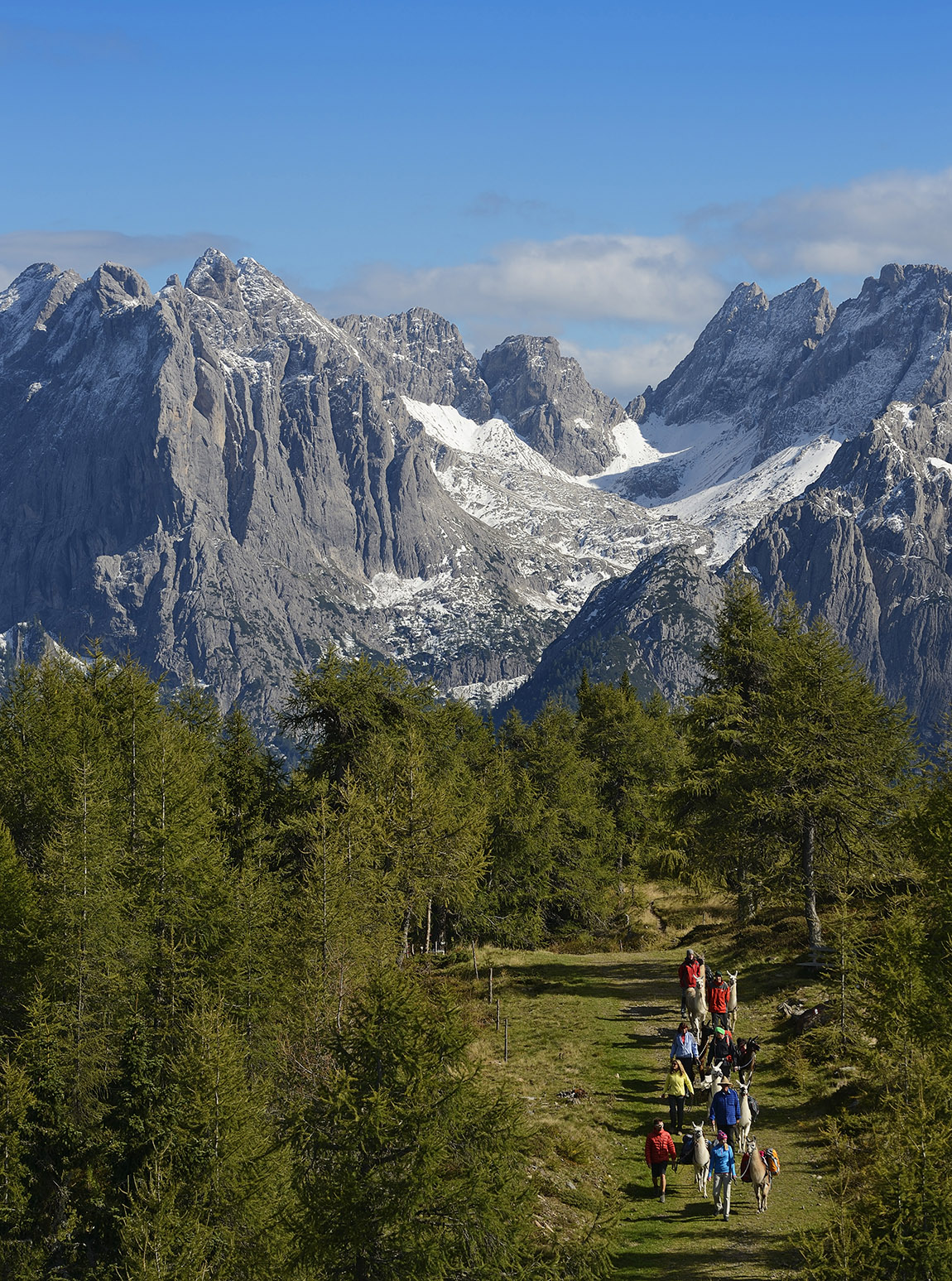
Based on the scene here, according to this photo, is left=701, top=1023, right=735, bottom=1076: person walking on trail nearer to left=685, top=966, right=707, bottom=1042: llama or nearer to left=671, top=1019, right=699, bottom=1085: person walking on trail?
left=671, top=1019, right=699, bottom=1085: person walking on trail

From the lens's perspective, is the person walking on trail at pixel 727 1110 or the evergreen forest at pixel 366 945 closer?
the evergreen forest at pixel 366 945

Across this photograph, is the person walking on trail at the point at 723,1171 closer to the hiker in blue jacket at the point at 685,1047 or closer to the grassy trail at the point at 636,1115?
the grassy trail at the point at 636,1115

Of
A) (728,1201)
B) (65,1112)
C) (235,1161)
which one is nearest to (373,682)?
(65,1112)

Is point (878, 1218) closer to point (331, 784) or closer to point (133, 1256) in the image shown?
point (133, 1256)

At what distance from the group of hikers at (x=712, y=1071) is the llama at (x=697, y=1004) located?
0.06 metres

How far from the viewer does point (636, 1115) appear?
2866 cm

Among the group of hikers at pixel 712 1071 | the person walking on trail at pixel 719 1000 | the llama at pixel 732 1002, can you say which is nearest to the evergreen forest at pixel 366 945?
the group of hikers at pixel 712 1071

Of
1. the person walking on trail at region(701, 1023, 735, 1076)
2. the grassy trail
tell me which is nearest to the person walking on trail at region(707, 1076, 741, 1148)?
the grassy trail

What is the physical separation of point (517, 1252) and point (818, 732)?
84.8ft

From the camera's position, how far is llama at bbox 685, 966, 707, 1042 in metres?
30.5

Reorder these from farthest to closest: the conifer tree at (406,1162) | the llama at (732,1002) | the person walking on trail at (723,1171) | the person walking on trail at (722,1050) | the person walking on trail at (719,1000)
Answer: the llama at (732,1002)
the person walking on trail at (719,1000)
the person walking on trail at (722,1050)
the person walking on trail at (723,1171)
the conifer tree at (406,1162)

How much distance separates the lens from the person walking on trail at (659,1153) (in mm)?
23659

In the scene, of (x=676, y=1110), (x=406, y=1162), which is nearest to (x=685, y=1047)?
(x=676, y=1110)

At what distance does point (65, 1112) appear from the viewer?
3509 centimetres
